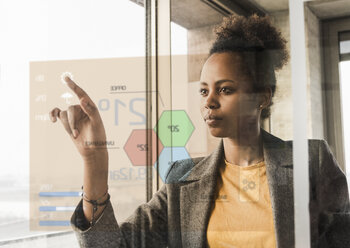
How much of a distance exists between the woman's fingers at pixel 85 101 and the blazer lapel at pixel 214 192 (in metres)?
0.42

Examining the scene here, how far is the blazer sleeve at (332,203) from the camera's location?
4.23 ft

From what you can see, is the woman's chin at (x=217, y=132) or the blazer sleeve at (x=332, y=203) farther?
the woman's chin at (x=217, y=132)

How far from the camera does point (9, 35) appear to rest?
1.75 metres

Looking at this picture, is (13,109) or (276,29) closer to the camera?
(276,29)

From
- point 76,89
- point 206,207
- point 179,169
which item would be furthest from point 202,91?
point 76,89

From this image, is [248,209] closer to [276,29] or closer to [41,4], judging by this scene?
[276,29]

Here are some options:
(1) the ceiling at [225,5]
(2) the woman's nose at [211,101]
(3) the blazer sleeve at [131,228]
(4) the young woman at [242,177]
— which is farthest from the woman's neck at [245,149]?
(1) the ceiling at [225,5]

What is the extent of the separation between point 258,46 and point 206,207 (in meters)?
0.54

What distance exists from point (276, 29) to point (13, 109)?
3.45 ft

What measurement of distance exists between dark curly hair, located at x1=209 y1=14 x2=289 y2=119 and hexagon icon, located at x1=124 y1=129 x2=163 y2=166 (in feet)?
1.27

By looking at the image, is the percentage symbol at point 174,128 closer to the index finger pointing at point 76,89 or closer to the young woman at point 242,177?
the young woman at point 242,177

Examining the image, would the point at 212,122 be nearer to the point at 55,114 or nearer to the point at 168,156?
the point at 168,156

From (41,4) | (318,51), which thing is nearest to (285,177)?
(318,51)

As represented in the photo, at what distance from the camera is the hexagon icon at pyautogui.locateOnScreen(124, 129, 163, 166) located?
59.0 inches
